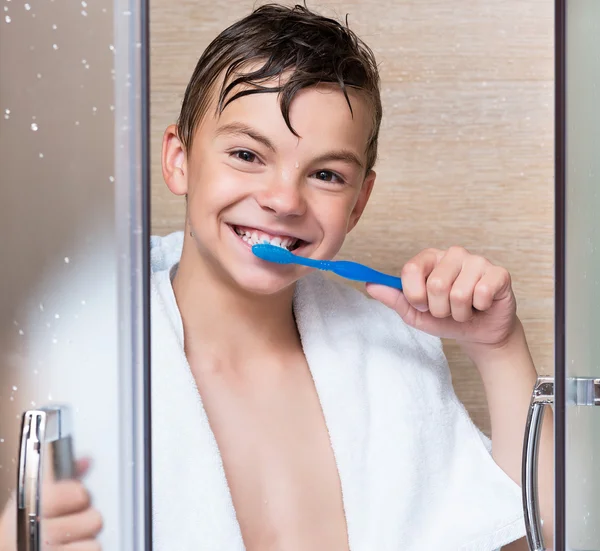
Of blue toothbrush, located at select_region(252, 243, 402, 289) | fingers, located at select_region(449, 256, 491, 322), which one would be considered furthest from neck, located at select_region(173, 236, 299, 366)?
fingers, located at select_region(449, 256, 491, 322)

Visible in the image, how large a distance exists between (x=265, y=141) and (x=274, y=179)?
1.6 inches

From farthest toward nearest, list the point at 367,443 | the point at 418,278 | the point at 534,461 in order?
the point at 367,443
the point at 418,278
the point at 534,461

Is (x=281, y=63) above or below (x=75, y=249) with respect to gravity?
above

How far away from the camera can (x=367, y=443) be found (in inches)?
35.4

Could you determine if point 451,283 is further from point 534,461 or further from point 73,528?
point 73,528

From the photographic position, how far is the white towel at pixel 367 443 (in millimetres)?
766

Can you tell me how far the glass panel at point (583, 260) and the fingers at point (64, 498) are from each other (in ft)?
0.98

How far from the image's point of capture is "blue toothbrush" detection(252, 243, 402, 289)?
2.47ft

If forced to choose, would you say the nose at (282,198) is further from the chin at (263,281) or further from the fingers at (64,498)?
the fingers at (64,498)

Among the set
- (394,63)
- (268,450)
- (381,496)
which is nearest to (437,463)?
(381,496)

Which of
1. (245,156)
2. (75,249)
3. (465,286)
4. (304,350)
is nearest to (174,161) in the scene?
(245,156)

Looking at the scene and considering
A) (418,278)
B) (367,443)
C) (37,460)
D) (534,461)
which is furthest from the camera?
(367,443)

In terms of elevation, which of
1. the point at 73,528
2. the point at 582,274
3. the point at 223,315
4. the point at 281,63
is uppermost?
the point at 281,63

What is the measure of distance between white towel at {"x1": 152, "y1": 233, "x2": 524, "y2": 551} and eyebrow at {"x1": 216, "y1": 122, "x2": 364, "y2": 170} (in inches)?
7.7
